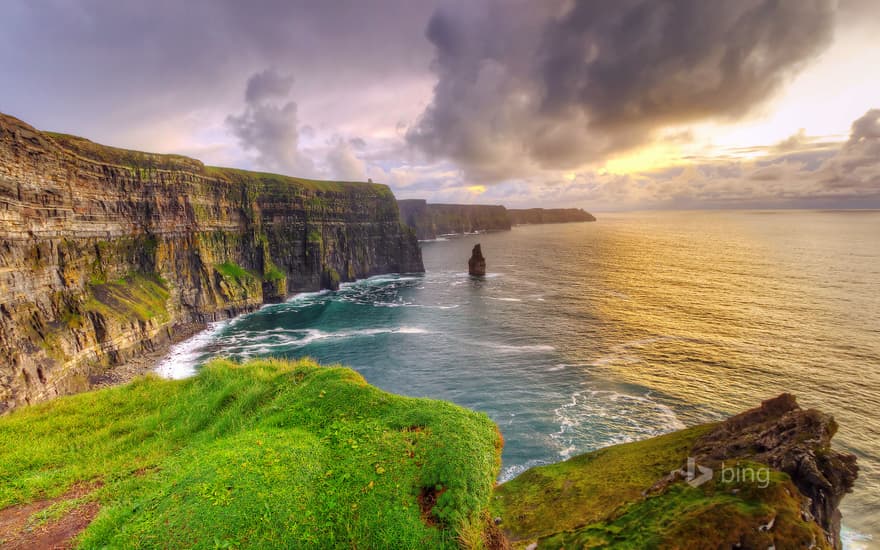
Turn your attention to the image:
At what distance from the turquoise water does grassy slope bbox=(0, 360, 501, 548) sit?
1551cm

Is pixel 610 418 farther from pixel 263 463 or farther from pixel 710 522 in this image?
pixel 263 463

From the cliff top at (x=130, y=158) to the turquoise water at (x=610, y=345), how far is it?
3227 cm

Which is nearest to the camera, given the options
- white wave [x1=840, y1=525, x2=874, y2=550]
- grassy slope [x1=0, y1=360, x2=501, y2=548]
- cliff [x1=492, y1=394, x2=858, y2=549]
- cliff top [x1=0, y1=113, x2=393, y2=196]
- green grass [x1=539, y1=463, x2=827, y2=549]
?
green grass [x1=539, y1=463, x2=827, y2=549]

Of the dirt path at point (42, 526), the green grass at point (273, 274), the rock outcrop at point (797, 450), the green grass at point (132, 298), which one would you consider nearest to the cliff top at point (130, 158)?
the green grass at point (132, 298)

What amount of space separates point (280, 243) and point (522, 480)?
3684 inches

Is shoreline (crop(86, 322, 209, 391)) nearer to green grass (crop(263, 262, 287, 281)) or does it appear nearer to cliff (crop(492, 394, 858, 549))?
green grass (crop(263, 262, 287, 281))

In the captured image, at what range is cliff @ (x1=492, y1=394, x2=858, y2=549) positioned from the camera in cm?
992

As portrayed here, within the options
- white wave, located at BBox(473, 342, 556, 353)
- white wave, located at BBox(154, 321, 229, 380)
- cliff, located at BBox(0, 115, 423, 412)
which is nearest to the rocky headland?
cliff, located at BBox(0, 115, 423, 412)

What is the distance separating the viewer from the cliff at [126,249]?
1529 inches

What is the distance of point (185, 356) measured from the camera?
54125 mm

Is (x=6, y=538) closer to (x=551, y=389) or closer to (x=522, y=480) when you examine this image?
(x=522, y=480)

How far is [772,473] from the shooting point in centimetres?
1204

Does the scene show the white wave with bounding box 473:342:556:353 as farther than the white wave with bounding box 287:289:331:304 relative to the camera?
No

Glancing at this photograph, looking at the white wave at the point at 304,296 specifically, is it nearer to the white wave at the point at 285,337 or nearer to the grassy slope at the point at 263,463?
the white wave at the point at 285,337
